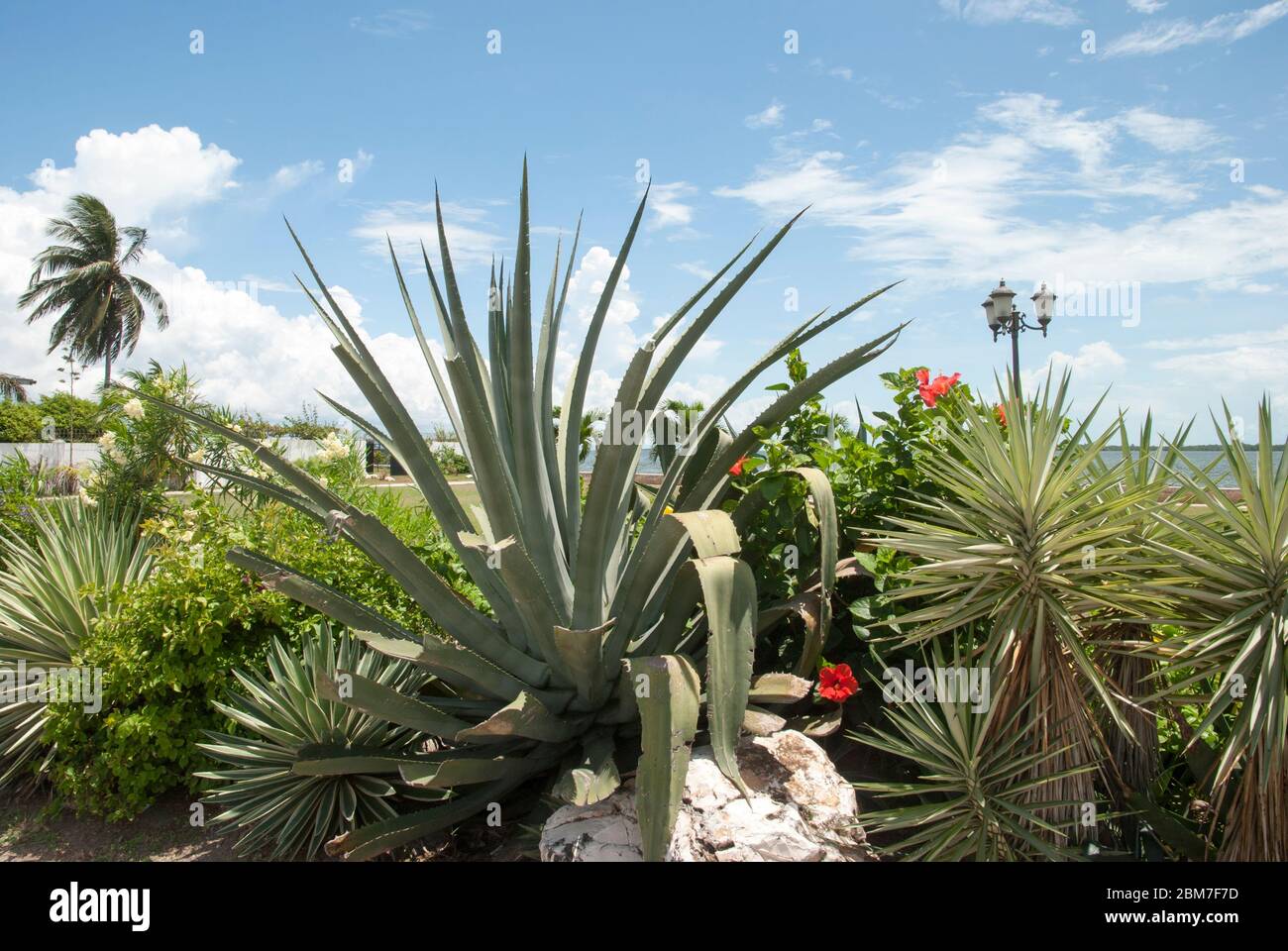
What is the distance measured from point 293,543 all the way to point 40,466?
4296 millimetres

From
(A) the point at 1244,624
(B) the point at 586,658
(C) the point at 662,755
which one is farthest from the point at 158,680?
(A) the point at 1244,624

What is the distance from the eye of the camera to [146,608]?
4.02m

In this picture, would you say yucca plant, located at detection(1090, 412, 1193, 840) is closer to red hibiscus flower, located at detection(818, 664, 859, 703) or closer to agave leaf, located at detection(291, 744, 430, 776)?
red hibiscus flower, located at detection(818, 664, 859, 703)

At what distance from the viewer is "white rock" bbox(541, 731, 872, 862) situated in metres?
2.62

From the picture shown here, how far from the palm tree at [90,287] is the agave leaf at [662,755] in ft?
154

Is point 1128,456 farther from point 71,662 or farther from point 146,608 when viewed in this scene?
point 71,662

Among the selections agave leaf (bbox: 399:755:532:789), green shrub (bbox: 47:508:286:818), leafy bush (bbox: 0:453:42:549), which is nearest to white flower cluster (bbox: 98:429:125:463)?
leafy bush (bbox: 0:453:42:549)

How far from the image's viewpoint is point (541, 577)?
10.5ft

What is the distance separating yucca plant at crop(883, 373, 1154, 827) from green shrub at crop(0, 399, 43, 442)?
39.8 m

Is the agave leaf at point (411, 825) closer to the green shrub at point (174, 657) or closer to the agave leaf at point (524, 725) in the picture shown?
the agave leaf at point (524, 725)

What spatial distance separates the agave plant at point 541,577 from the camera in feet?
9.15

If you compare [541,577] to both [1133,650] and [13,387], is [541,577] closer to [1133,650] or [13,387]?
[1133,650]

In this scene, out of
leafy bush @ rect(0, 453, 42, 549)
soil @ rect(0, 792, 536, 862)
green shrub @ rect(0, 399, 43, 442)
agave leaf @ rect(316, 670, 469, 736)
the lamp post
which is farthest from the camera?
green shrub @ rect(0, 399, 43, 442)
